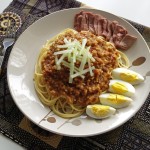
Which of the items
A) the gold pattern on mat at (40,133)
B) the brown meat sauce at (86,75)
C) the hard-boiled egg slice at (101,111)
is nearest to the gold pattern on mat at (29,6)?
the brown meat sauce at (86,75)

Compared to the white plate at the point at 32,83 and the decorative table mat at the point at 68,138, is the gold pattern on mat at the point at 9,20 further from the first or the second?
the decorative table mat at the point at 68,138

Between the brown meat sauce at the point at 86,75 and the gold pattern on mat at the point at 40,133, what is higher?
the brown meat sauce at the point at 86,75

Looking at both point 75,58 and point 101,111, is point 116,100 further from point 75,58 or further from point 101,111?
point 75,58

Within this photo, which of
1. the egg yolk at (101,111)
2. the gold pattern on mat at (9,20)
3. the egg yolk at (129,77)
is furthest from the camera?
the gold pattern on mat at (9,20)

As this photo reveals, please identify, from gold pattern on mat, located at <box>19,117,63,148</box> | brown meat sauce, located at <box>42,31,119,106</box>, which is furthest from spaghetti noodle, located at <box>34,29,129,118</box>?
gold pattern on mat, located at <box>19,117,63,148</box>

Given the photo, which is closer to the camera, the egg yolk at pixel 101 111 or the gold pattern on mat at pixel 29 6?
the egg yolk at pixel 101 111

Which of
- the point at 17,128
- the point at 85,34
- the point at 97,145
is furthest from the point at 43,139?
the point at 85,34

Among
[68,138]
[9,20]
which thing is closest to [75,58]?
[68,138]
